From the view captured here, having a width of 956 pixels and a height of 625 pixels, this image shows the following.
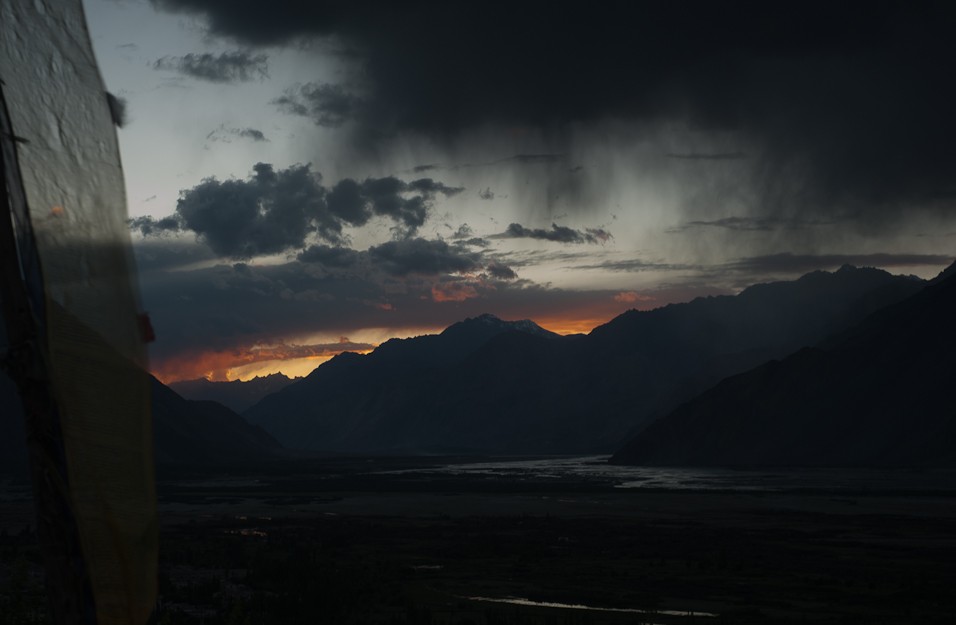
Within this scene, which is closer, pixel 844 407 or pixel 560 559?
pixel 560 559

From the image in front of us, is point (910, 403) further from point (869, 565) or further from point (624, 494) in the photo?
point (869, 565)

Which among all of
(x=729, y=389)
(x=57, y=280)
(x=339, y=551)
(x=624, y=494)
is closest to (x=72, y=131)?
(x=57, y=280)

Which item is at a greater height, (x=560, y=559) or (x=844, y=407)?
(x=844, y=407)

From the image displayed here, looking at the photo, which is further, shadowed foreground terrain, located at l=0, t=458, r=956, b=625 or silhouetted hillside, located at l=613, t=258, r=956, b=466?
silhouetted hillside, located at l=613, t=258, r=956, b=466

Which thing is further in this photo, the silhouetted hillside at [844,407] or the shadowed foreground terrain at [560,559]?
the silhouetted hillside at [844,407]
